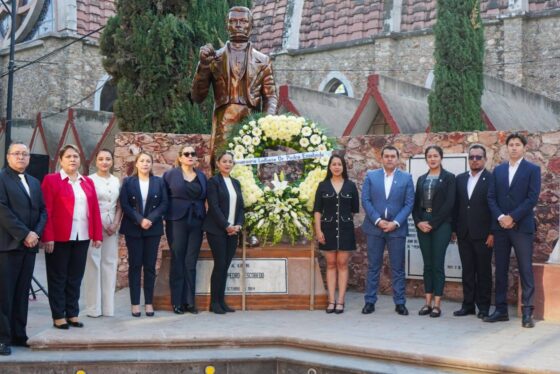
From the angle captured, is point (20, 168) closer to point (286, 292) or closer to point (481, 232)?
point (286, 292)

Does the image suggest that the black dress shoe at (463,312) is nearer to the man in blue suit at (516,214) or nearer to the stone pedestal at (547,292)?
the man in blue suit at (516,214)

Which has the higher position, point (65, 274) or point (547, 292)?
point (65, 274)

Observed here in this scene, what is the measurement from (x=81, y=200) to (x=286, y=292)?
8.30ft

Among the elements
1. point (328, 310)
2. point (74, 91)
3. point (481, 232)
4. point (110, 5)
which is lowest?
point (328, 310)

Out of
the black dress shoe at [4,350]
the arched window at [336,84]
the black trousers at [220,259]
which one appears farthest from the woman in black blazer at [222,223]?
the arched window at [336,84]

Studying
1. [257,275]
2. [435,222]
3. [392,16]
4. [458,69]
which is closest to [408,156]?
[435,222]

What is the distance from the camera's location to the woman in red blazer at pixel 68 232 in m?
6.15

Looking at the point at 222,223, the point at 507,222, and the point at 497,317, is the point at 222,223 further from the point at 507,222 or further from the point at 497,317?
the point at 497,317

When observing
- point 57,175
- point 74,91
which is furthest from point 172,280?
point 74,91

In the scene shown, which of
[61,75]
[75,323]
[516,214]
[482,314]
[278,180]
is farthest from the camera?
[61,75]

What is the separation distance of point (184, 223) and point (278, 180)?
1.38 m

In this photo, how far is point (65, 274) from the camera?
20.5ft

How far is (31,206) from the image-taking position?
574cm

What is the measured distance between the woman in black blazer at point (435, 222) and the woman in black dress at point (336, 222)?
2.41 ft
